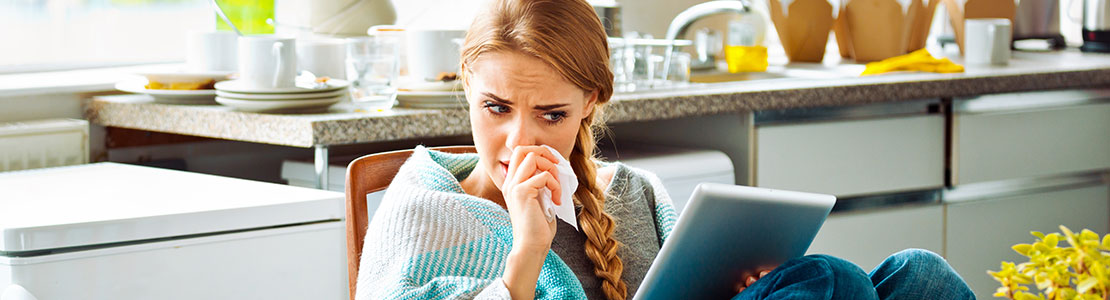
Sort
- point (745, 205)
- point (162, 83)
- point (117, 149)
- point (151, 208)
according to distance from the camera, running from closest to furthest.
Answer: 1. point (745, 205)
2. point (151, 208)
3. point (162, 83)
4. point (117, 149)

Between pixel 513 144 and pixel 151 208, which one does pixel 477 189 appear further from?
pixel 151 208

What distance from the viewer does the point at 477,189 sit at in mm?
1387

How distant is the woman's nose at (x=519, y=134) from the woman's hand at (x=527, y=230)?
0.06 m

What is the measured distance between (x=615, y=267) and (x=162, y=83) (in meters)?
1.01

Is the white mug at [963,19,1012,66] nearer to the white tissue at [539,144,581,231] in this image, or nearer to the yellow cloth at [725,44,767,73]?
the yellow cloth at [725,44,767,73]

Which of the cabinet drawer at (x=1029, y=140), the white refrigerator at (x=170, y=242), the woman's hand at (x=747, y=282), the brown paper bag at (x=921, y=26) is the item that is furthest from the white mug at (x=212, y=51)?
the brown paper bag at (x=921, y=26)

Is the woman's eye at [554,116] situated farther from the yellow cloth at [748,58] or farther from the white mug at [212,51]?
the yellow cloth at [748,58]

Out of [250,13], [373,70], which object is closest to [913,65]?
[373,70]

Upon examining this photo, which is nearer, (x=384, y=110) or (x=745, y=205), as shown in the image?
(x=745, y=205)

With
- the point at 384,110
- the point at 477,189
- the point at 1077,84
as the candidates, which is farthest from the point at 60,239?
the point at 1077,84

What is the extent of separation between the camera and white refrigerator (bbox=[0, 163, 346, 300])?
1372 mm

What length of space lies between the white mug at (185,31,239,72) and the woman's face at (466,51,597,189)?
98cm

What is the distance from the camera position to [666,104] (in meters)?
2.15

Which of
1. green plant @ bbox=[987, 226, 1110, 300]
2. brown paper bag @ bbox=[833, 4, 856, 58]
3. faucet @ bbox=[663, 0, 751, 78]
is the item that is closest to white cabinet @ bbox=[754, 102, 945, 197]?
faucet @ bbox=[663, 0, 751, 78]
